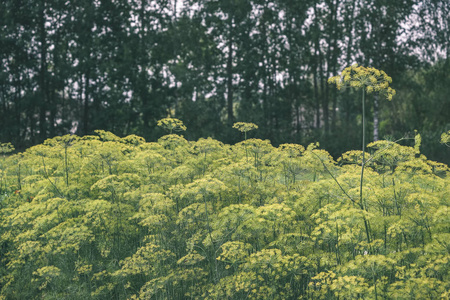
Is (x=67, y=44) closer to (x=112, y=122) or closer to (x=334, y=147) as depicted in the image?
(x=112, y=122)

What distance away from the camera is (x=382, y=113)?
3019 cm

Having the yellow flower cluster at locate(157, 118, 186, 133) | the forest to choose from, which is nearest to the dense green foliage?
the forest

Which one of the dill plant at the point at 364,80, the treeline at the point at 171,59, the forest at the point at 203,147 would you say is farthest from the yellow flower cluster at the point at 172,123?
the treeline at the point at 171,59

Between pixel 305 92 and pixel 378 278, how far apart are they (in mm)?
22430

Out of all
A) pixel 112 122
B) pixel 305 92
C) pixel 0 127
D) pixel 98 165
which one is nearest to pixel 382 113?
pixel 305 92

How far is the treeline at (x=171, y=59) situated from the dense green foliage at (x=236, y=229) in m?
12.6

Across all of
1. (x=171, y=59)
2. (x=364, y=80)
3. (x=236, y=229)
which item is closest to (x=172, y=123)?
(x=236, y=229)

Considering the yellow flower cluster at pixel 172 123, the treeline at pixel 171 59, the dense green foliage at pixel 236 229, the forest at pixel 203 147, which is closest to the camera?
the dense green foliage at pixel 236 229

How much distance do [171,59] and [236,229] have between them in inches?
770

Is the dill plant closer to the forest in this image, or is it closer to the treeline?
the forest

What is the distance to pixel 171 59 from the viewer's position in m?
22.9

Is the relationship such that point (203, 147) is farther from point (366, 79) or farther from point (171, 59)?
point (171, 59)

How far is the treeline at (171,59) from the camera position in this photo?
20109 millimetres

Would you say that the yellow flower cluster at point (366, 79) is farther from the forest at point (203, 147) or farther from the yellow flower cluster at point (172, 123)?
the yellow flower cluster at point (172, 123)
